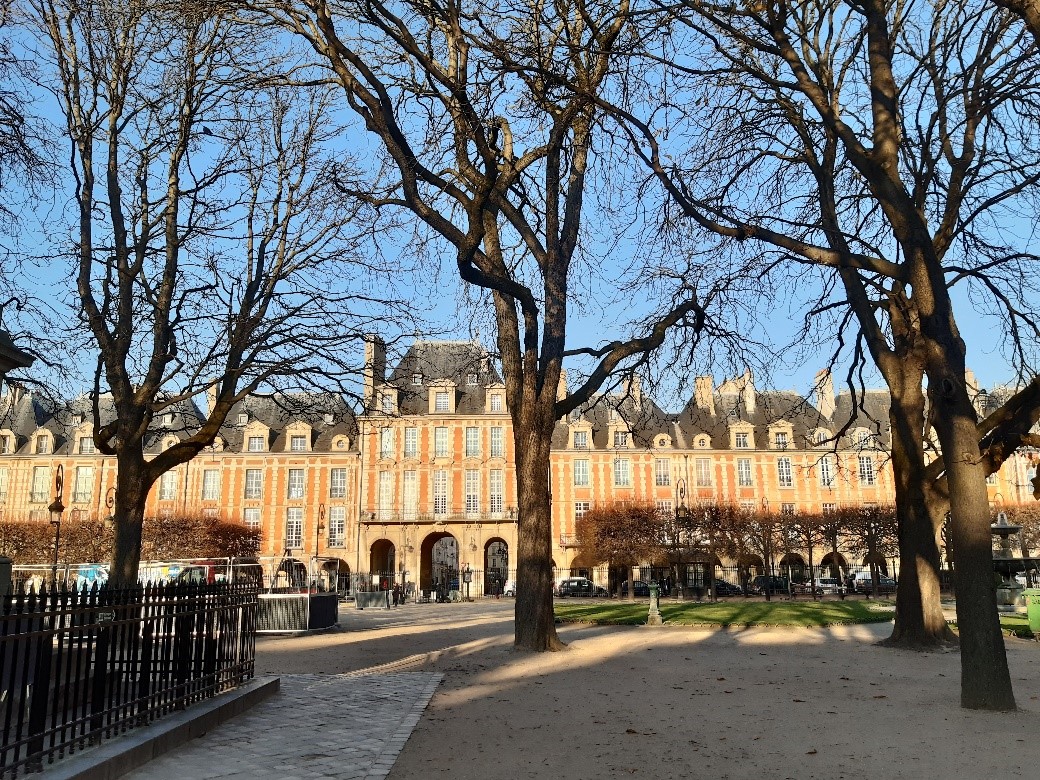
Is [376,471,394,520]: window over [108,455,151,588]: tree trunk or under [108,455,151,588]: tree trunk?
over

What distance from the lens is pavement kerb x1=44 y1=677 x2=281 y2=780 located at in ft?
15.2

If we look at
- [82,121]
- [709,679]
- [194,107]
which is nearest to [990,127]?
[709,679]

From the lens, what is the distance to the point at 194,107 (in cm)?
1234

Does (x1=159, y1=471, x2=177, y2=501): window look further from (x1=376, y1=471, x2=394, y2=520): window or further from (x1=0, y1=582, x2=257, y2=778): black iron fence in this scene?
(x1=0, y1=582, x2=257, y2=778): black iron fence

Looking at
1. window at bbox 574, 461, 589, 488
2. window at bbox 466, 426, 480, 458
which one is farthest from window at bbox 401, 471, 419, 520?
window at bbox 574, 461, 589, 488

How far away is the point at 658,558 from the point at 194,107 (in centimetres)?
3070

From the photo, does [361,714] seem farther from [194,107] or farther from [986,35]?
[986,35]

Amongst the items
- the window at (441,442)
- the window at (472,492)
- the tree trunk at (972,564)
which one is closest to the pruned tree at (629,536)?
the window at (472,492)

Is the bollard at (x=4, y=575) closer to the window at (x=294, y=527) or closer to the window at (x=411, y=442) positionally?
the window at (x=411, y=442)

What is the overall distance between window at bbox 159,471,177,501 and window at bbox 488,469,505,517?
1845 cm

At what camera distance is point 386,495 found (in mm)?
48156

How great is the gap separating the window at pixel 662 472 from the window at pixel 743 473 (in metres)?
4.01

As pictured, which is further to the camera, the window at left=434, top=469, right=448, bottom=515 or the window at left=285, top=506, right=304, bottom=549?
the window at left=285, top=506, right=304, bottom=549

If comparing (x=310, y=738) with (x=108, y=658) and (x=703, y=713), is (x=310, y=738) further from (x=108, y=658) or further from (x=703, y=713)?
(x=703, y=713)
